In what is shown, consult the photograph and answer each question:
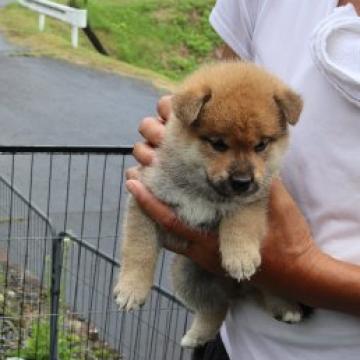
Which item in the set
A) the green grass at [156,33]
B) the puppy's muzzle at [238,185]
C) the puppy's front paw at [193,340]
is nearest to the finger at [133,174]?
the puppy's muzzle at [238,185]

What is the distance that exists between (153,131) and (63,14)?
11022mm

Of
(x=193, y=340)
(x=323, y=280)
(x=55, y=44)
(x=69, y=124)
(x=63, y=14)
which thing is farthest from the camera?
(x=63, y=14)

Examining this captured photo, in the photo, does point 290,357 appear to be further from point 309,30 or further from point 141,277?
point 309,30

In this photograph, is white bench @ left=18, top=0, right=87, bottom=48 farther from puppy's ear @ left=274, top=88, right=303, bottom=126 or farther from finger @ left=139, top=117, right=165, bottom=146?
puppy's ear @ left=274, top=88, right=303, bottom=126

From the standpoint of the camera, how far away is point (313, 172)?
143cm

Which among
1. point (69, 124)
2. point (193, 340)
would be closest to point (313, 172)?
point (193, 340)

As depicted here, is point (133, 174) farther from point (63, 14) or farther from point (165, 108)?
point (63, 14)

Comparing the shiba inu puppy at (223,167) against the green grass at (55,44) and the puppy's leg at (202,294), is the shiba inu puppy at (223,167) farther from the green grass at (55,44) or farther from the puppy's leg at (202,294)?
the green grass at (55,44)

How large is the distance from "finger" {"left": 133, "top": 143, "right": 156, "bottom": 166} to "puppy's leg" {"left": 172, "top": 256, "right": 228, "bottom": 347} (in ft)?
0.79

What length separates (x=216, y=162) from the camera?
63.8 inches

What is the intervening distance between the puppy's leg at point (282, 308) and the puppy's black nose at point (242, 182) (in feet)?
0.71

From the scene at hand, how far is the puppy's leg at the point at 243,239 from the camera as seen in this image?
5.14ft

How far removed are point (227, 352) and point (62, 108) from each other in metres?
7.61

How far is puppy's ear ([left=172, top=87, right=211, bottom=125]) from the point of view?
162 centimetres
